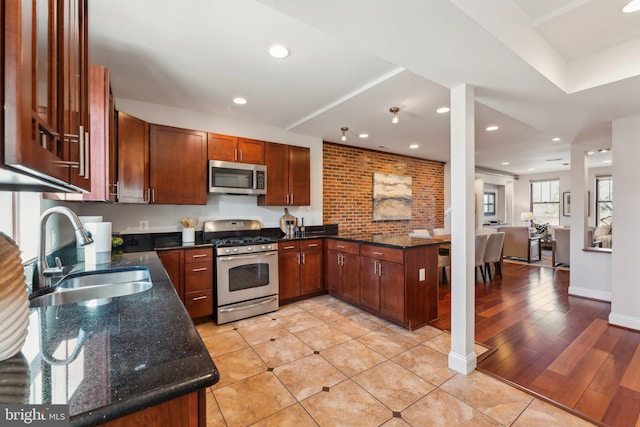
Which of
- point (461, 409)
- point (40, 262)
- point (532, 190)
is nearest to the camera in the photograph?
point (40, 262)

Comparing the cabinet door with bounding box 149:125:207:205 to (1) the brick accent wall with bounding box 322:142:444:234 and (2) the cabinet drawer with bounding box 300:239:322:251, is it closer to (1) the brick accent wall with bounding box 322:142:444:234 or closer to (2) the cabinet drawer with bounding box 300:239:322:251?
(2) the cabinet drawer with bounding box 300:239:322:251

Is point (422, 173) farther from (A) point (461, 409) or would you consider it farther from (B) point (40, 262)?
(B) point (40, 262)

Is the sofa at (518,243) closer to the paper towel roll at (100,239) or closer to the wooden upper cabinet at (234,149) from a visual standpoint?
the wooden upper cabinet at (234,149)

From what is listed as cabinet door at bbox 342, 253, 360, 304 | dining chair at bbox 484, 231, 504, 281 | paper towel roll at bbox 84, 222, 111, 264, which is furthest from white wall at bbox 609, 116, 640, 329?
paper towel roll at bbox 84, 222, 111, 264

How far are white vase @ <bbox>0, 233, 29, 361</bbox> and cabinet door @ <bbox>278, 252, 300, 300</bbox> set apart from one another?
2880 mm

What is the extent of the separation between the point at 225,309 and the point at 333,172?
2823 mm

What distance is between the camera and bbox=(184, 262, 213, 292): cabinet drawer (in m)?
2.98

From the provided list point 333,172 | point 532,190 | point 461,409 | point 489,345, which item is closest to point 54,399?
point 461,409

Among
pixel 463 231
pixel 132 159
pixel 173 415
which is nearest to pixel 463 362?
pixel 463 231

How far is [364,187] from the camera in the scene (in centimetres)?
529

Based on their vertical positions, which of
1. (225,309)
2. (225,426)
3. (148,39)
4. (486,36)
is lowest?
(225,426)

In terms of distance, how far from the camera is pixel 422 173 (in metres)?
6.40

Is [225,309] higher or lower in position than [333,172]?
lower

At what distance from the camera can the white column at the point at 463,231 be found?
218 cm
